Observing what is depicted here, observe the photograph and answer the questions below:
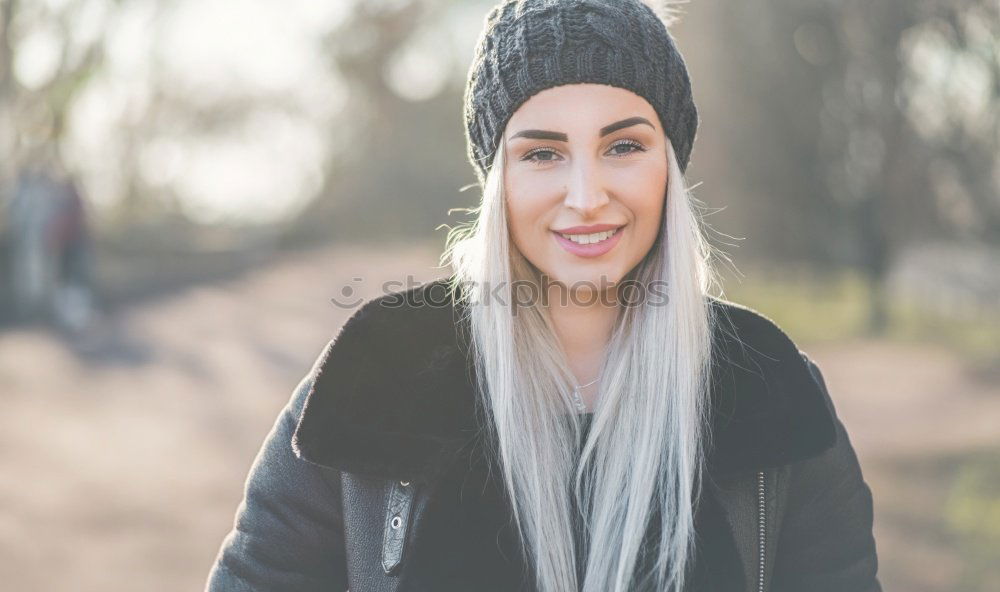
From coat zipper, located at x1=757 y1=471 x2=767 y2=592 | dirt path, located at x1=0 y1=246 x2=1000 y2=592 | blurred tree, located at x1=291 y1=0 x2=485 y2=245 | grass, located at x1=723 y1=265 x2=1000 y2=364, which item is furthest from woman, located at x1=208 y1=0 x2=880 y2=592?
blurred tree, located at x1=291 y1=0 x2=485 y2=245

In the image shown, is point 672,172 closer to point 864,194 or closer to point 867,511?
point 867,511

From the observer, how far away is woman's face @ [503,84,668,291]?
2.12 metres

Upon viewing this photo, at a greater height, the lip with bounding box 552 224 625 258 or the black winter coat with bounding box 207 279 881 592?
the lip with bounding box 552 224 625 258

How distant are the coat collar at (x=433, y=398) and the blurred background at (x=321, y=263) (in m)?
2.02

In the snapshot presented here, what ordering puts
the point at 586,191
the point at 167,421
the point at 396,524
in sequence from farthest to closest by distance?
the point at 167,421 < the point at 586,191 < the point at 396,524

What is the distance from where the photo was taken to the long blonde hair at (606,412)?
6.59ft

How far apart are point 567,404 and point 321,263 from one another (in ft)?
64.4

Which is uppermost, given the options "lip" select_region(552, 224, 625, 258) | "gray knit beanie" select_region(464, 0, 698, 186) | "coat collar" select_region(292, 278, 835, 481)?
"gray knit beanie" select_region(464, 0, 698, 186)

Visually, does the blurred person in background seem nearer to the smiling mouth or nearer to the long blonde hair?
the long blonde hair

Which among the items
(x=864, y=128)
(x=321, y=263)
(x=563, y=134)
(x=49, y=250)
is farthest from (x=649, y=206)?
(x=321, y=263)

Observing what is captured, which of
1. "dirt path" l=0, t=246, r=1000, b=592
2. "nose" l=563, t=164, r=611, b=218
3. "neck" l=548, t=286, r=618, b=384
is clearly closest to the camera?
"nose" l=563, t=164, r=611, b=218

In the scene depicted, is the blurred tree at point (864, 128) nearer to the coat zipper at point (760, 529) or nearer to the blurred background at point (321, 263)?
the blurred background at point (321, 263)

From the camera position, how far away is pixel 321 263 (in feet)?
70.3

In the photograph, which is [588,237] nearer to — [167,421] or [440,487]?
[440,487]
